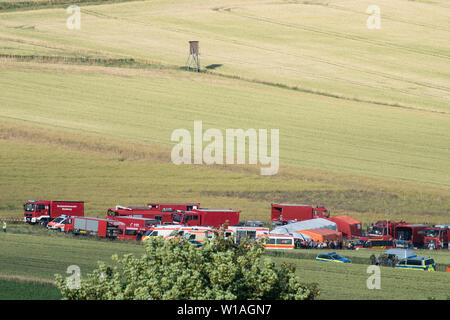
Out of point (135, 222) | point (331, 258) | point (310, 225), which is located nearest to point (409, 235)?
point (310, 225)

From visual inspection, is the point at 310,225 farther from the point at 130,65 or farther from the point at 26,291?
the point at 130,65

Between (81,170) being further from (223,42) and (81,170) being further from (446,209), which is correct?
(223,42)

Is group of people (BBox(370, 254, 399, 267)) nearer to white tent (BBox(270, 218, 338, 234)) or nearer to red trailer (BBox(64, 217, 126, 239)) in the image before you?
white tent (BBox(270, 218, 338, 234))

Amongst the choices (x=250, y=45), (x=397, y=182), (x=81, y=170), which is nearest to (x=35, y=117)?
(x=81, y=170)

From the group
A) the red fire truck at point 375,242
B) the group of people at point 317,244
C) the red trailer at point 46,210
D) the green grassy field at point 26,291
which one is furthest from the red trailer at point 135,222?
the green grassy field at point 26,291
